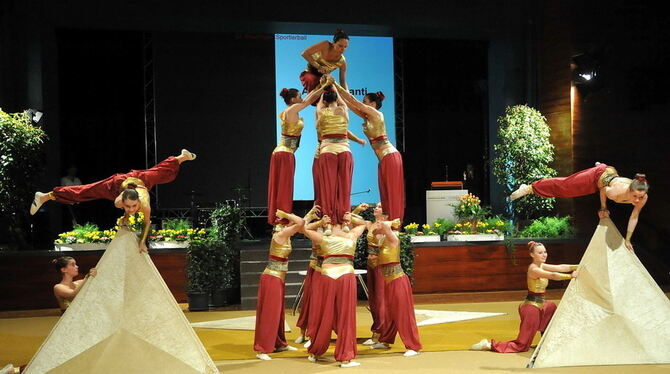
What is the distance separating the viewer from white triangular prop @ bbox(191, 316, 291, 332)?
7.60m

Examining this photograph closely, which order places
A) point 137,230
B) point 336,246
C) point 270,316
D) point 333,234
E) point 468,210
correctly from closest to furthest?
point 336,246, point 333,234, point 270,316, point 137,230, point 468,210

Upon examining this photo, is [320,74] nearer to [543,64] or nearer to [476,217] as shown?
[476,217]

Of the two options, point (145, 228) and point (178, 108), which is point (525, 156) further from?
point (145, 228)

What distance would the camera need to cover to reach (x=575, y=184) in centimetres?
583

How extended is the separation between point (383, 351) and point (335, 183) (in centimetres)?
149

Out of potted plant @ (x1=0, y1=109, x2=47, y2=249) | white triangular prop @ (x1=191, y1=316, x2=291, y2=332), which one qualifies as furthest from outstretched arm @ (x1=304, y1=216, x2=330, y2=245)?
potted plant @ (x1=0, y1=109, x2=47, y2=249)

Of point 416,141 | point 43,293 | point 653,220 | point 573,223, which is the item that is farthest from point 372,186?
point 43,293

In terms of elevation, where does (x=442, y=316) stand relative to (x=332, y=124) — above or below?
below

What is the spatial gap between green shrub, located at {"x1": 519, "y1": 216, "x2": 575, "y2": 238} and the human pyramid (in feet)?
16.0

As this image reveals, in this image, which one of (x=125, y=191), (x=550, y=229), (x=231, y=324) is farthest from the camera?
(x=550, y=229)

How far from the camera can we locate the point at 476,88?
1410 centimetres

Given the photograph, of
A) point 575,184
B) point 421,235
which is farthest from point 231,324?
point 575,184

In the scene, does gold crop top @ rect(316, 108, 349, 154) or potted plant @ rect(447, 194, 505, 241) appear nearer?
gold crop top @ rect(316, 108, 349, 154)

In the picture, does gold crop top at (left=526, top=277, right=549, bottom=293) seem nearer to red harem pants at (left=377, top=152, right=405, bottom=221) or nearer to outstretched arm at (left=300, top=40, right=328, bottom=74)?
red harem pants at (left=377, top=152, right=405, bottom=221)
